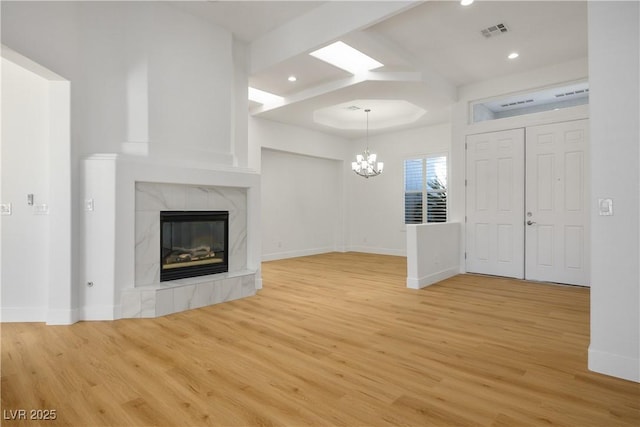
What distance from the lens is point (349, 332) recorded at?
329 centimetres

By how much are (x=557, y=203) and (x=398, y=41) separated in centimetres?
343

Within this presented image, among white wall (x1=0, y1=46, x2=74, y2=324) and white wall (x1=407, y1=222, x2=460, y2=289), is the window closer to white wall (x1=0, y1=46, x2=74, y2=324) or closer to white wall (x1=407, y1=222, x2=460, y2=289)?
white wall (x1=407, y1=222, x2=460, y2=289)

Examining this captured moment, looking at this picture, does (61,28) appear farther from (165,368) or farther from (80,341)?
(165,368)

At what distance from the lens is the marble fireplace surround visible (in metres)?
3.62

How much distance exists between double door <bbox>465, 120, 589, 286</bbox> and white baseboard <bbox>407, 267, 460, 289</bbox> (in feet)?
1.74

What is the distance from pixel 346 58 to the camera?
203 inches

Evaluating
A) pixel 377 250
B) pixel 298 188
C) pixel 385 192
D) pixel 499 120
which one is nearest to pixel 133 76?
pixel 298 188

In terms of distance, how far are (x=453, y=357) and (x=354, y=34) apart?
355 centimetres

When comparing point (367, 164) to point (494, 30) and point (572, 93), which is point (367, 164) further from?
point (572, 93)

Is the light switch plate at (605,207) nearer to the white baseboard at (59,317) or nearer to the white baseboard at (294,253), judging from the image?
the white baseboard at (59,317)

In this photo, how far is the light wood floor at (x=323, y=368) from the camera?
1.97 metres

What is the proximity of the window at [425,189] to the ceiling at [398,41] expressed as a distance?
2185 mm

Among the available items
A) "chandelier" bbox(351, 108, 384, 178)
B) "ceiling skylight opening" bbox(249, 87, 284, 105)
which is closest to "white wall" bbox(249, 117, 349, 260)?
"ceiling skylight opening" bbox(249, 87, 284, 105)

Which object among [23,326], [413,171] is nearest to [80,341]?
[23,326]
